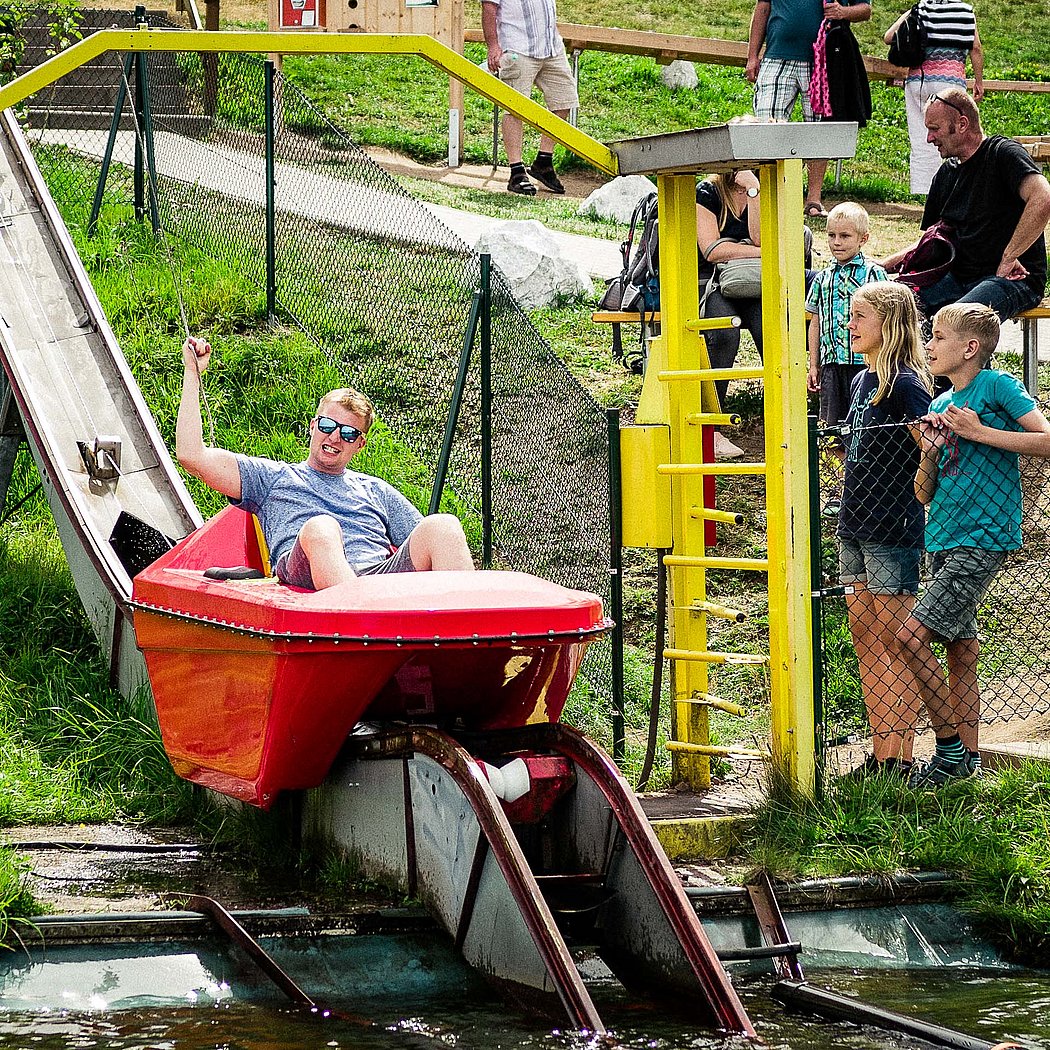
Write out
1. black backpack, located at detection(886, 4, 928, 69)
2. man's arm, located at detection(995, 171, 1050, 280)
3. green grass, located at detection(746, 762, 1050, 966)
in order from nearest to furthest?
green grass, located at detection(746, 762, 1050, 966), man's arm, located at detection(995, 171, 1050, 280), black backpack, located at detection(886, 4, 928, 69)

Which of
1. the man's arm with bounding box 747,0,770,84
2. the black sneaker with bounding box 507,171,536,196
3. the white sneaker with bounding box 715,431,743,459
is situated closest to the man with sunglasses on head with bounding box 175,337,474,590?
the white sneaker with bounding box 715,431,743,459

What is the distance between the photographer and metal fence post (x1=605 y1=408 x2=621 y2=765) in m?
6.20

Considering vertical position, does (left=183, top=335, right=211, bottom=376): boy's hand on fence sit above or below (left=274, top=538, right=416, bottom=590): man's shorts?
above

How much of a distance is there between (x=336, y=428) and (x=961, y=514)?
227cm

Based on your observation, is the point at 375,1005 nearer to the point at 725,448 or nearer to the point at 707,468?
the point at 707,468

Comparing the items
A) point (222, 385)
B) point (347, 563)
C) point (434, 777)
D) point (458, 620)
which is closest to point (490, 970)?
point (434, 777)

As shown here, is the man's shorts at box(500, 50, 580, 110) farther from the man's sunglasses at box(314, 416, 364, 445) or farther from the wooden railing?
the man's sunglasses at box(314, 416, 364, 445)

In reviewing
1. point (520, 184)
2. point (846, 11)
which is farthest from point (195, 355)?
point (520, 184)

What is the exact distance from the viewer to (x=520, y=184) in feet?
48.6

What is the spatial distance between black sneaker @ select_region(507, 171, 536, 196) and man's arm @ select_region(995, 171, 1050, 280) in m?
7.76

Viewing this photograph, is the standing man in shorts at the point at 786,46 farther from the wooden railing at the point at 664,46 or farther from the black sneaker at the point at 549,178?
the wooden railing at the point at 664,46

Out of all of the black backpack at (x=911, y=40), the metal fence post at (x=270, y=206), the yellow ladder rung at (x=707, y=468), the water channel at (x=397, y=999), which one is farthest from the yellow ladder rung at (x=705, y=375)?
the black backpack at (x=911, y=40)

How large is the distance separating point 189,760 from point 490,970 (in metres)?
1.60

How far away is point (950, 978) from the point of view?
502 cm
